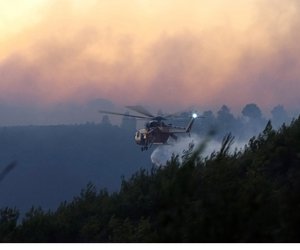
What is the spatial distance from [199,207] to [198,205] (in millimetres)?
45

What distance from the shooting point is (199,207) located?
5.68 m

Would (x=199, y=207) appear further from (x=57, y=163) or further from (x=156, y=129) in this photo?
(x=57, y=163)

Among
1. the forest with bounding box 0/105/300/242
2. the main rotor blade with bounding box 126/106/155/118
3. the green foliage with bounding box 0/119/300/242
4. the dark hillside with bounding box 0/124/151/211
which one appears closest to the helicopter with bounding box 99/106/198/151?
the main rotor blade with bounding box 126/106/155/118

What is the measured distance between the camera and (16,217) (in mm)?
8562

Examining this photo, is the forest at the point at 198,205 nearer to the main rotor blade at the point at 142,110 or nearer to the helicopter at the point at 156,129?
the main rotor blade at the point at 142,110

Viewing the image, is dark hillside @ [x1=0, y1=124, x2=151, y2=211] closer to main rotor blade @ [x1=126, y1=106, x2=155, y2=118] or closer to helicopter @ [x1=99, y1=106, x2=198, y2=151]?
helicopter @ [x1=99, y1=106, x2=198, y2=151]

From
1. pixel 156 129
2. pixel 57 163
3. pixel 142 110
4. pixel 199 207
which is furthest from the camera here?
pixel 57 163

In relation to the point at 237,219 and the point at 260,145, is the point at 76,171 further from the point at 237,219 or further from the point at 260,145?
the point at 237,219

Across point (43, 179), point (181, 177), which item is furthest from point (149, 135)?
point (43, 179)

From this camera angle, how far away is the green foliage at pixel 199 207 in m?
5.56

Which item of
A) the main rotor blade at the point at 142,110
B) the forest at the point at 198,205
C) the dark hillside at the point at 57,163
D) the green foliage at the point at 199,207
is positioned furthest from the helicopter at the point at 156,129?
the dark hillside at the point at 57,163

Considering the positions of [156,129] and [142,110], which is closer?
[142,110]

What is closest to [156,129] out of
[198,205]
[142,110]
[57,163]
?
[142,110]

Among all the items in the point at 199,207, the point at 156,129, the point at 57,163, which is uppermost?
the point at 57,163
